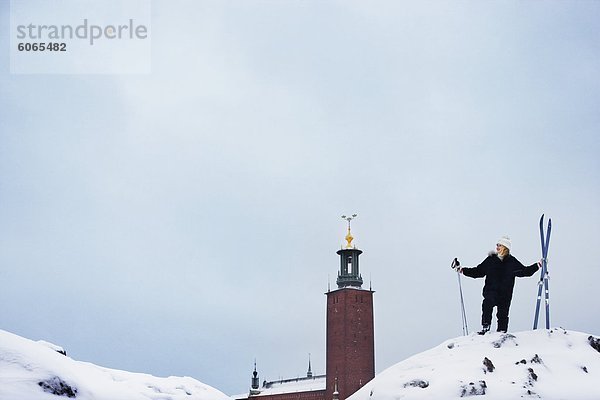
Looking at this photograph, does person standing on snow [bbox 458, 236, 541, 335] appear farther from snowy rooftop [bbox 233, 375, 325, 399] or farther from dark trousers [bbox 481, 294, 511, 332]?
snowy rooftop [bbox 233, 375, 325, 399]

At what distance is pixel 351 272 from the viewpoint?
85.5 meters

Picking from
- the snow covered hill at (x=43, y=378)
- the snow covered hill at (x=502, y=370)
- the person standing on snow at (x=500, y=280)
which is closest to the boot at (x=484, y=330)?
the person standing on snow at (x=500, y=280)

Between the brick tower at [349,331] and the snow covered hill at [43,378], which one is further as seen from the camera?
the brick tower at [349,331]

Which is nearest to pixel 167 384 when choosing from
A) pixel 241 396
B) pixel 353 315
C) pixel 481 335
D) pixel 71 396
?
pixel 71 396

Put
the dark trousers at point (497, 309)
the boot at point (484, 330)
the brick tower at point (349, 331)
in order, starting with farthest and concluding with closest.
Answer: the brick tower at point (349, 331)
the dark trousers at point (497, 309)
the boot at point (484, 330)

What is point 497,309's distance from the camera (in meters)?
13.3

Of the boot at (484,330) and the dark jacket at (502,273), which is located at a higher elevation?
the dark jacket at (502,273)

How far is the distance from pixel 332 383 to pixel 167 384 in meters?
66.5

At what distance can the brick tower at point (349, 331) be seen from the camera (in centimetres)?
8181

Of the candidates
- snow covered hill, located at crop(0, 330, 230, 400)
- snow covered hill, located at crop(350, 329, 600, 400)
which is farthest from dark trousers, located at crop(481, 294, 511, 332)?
snow covered hill, located at crop(0, 330, 230, 400)

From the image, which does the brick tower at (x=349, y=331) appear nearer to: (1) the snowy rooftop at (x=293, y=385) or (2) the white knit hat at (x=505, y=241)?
(1) the snowy rooftop at (x=293, y=385)

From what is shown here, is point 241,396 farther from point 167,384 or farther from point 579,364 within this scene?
point 579,364

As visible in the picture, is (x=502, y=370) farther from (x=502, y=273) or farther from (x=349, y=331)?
(x=349, y=331)

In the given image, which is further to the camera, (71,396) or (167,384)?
(167,384)
